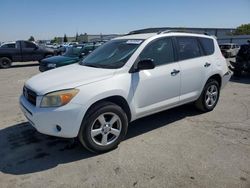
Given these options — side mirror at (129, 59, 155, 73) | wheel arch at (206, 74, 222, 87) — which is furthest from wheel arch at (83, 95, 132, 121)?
wheel arch at (206, 74, 222, 87)

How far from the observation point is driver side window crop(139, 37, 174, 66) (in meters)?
4.25

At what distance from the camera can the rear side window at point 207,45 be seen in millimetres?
5328

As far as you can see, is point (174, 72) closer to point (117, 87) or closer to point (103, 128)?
point (117, 87)

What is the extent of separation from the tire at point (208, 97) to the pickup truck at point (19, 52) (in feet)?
48.4

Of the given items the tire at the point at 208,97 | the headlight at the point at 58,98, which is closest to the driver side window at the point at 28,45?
the tire at the point at 208,97

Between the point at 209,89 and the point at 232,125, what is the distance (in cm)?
100


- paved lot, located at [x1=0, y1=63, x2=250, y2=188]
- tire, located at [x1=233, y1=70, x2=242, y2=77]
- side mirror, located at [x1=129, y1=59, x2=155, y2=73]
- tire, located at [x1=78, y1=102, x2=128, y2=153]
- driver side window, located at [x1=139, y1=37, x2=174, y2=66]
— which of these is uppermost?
driver side window, located at [x1=139, y1=37, x2=174, y2=66]

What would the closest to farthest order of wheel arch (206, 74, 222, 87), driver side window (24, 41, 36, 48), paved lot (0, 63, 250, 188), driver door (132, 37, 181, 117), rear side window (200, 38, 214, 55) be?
paved lot (0, 63, 250, 188)
driver door (132, 37, 181, 117)
rear side window (200, 38, 214, 55)
wheel arch (206, 74, 222, 87)
driver side window (24, 41, 36, 48)

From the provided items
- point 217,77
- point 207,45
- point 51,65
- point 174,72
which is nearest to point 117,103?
point 174,72

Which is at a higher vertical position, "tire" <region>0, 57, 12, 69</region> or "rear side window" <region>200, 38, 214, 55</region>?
"rear side window" <region>200, 38, 214, 55</region>

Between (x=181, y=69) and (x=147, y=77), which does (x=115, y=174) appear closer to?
(x=147, y=77)

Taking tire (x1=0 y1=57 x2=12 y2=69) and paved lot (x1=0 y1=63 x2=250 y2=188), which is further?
tire (x1=0 y1=57 x2=12 y2=69)

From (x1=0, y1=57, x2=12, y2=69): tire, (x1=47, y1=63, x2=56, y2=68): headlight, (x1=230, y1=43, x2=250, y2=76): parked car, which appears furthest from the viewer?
(x1=0, y1=57, x2=12, y2=69): tire

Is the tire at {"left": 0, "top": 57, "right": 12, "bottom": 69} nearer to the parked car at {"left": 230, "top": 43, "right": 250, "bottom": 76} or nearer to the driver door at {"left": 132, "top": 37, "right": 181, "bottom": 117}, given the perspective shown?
the parked car at {"left": 230, "top": 43, "right": 250, "bottom": 76}
